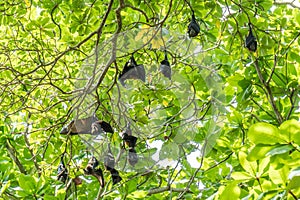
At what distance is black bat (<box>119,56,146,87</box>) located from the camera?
130 cm

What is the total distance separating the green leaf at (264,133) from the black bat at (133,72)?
585mm

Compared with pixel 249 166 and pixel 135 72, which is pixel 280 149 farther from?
pixel 135 72

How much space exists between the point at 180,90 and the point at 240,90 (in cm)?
82

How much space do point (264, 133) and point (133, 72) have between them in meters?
0.61

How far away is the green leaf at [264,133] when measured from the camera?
756 mm

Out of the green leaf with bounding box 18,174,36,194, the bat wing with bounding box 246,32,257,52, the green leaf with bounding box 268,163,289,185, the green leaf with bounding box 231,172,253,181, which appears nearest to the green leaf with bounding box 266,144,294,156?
the green leaf with bounding box 268,163,289,185

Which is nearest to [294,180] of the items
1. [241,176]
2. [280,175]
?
[280,175]

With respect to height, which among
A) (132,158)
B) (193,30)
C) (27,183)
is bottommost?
(132,158)

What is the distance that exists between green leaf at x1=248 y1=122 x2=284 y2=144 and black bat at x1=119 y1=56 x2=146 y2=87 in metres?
0.59

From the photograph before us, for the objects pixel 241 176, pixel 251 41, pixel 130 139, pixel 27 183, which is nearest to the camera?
pixel 241 176

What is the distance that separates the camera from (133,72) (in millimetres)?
1306

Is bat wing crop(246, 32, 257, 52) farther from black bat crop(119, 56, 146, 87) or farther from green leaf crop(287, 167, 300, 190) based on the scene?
green leaf crop(287, 167, 300, 190)

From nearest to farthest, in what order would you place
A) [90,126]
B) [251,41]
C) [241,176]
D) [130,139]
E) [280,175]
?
[280,175] < [241,176] < [90,126] < [130,139] < [251,41]

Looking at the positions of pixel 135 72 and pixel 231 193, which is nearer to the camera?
pixel 231 193
